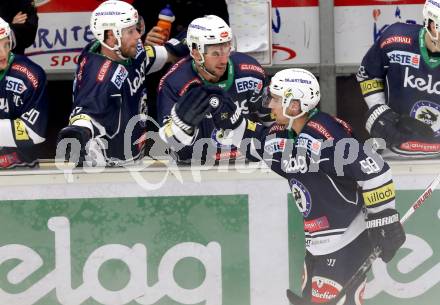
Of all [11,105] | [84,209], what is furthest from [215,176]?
[11,105]

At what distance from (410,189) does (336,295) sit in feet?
2.20

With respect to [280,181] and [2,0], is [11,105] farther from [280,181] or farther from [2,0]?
[280,181]

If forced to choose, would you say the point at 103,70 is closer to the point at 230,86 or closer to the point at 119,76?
the point at 119,76

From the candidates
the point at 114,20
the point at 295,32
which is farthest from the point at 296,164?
the point at 295,32

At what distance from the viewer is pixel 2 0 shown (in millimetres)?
7125

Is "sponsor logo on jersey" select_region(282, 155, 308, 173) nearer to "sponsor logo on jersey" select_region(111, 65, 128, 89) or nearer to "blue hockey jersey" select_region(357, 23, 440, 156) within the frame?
"blue hockey jersey" select_region(357, 23, 440, 156)

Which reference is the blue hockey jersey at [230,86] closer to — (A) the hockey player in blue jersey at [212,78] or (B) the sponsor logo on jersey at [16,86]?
(A) the hockey player in blue jersey at [212,78]

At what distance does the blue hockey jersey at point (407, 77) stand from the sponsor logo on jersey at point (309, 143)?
848 mm

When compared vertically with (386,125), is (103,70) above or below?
above

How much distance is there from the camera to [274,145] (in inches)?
232

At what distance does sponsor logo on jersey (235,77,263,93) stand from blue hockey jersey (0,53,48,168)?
36.5 inches

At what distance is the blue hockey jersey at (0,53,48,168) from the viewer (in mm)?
6438

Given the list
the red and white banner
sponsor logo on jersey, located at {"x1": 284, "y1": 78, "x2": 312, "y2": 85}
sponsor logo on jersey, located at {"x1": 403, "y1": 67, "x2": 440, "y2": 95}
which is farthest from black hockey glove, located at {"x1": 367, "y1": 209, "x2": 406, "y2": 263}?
the red and white banner

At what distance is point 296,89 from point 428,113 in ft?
3.29
